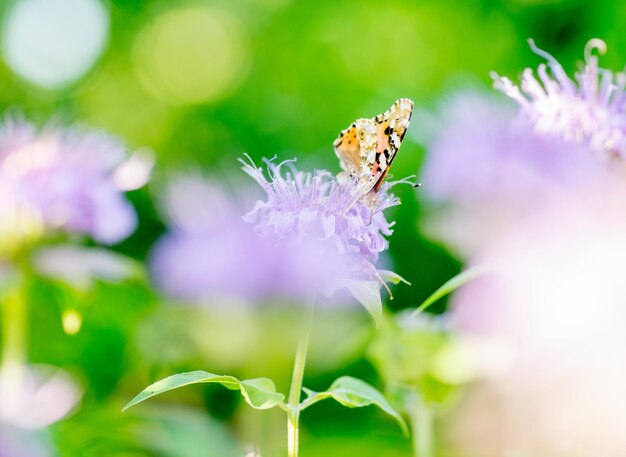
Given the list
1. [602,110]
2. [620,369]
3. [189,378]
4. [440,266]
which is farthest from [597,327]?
[440,266]

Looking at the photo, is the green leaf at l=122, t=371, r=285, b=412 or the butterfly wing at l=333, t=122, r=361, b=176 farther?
the butterfly wing at l=333, t=122, r=361, b=176

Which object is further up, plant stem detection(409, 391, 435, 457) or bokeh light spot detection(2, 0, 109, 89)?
bokeh light spot detection(2, 0, 109, 89)

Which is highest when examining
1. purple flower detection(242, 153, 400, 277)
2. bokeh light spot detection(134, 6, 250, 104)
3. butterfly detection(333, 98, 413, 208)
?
bokeh light spot detection(134, 6, 250, 104)

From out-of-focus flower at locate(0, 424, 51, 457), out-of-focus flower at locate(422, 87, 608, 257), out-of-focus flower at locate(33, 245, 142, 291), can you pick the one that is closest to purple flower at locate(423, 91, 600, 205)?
out-of-focus flower at locate(422, 87, 608, 257)

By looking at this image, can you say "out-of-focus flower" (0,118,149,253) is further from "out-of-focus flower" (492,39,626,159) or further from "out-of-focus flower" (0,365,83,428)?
"out-of-focus flower" (492,39,626,159)

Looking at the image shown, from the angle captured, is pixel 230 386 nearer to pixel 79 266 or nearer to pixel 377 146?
pixel 377 146

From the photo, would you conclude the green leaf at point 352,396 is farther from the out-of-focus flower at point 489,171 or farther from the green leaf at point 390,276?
the out-of-focus flower at point 489,171
